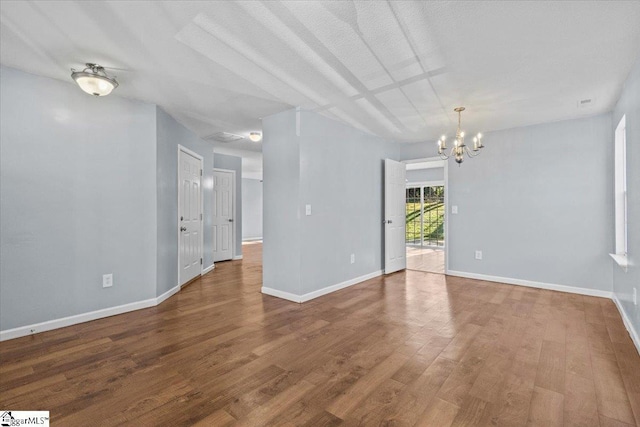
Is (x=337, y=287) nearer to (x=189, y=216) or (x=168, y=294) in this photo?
(x=168, y=294)

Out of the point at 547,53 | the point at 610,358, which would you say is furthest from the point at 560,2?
the point at 610,358

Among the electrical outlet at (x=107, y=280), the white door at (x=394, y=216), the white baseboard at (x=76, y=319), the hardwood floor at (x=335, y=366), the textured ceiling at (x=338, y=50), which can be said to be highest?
the textured ceiling at (x=338, y=50)

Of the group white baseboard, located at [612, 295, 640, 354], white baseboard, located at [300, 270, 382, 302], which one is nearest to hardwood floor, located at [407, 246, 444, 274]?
Answer: white baseboard, located at [300, 270, 382, 302]

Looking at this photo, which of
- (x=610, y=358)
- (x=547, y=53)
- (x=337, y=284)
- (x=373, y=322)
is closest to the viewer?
(x=610, y=358)

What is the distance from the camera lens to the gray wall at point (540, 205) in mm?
3938

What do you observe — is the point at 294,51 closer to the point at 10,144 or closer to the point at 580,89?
the point at 10,144

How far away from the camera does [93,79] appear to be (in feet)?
8.46

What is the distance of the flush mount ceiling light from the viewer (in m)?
2.55

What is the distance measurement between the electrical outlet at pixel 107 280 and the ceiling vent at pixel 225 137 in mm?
2680

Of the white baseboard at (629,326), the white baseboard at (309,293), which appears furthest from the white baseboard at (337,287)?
the white baseboard at (629,326)

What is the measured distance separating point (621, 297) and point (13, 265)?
19.9 ft

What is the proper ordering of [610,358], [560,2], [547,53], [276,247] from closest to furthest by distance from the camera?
[560,2]
[610,358]
[547,53]
[276,247]

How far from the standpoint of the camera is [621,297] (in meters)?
3.23

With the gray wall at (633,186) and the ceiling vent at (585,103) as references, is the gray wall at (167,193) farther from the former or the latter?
the ceiling vent at (585,103)
